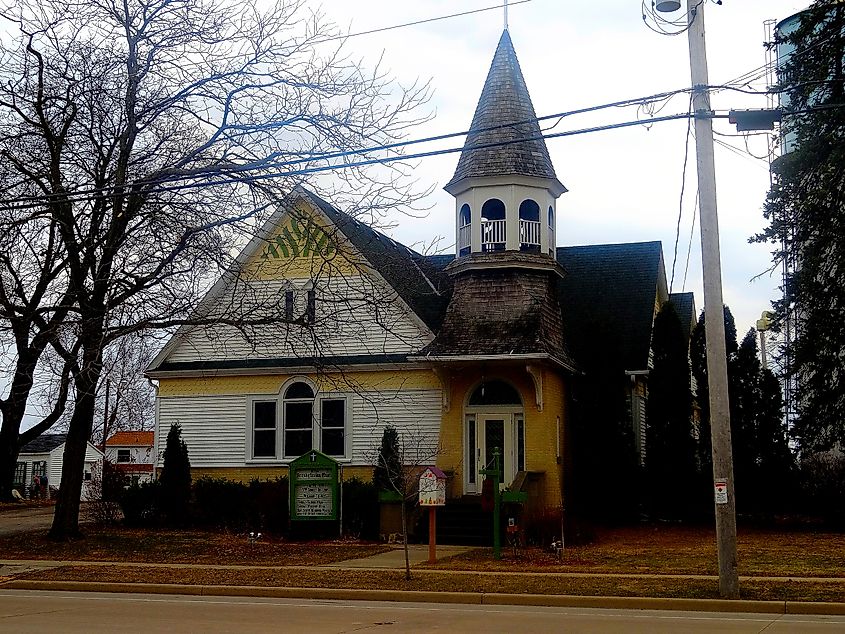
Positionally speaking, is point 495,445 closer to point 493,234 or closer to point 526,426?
point 526,426

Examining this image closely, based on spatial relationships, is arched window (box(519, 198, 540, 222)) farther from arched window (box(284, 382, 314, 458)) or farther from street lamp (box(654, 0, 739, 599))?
street lamp (box(654, 0, 739, 599))

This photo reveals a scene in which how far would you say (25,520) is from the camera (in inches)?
1223

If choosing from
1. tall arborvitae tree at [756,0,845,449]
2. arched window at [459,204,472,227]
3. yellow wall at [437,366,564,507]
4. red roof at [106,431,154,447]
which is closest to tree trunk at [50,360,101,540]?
yellow wall at [437,366,564,507]

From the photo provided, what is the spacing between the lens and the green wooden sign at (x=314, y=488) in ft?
78.5

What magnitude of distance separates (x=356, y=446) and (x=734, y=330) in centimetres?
1083

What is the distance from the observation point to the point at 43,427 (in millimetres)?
25250

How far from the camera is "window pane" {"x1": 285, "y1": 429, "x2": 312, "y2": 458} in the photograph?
28.0 meters

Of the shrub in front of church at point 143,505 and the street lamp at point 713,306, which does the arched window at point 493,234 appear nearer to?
the shrub in front of church at point 143,505

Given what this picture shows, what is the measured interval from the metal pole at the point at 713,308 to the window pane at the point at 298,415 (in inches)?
597

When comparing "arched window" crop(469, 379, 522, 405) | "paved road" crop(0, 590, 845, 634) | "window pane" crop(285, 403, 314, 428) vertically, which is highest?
"arched window" crop(469, 379, 522, 405)

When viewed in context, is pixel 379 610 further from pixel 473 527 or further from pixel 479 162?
pixel 479 162

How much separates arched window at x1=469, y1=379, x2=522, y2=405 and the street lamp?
11583mm

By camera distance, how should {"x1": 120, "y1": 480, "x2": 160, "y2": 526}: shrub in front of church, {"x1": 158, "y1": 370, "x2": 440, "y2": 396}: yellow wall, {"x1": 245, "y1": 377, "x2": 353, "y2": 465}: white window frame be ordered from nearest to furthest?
1. {"x1": 158, "y1": 370, "x2": 440, "y2": 396}: yellow wall
2. {"x1": 120, "y1": 480, "x2": 160, "y2": 526}: shrub in front of church
3. {"x1": 245, "y1": 377, "x2": 353, "y2": 465}: white window frame

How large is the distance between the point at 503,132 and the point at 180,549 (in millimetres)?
12776
